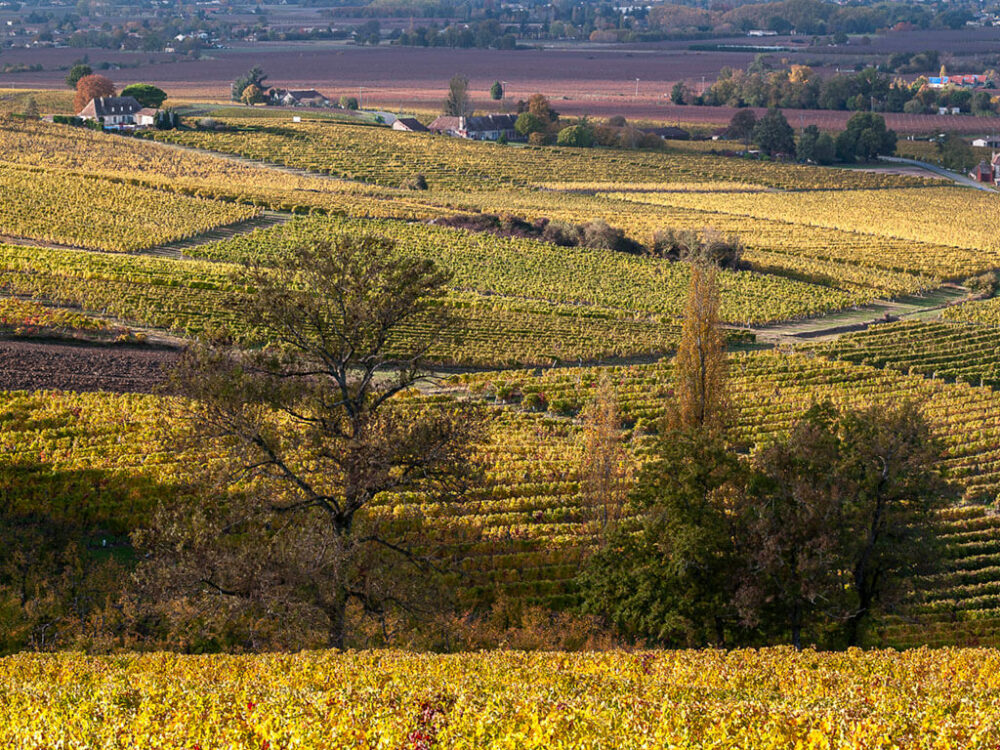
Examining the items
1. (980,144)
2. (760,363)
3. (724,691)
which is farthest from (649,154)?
(724,691)

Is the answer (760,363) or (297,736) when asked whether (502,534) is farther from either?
Answer: (760,363)

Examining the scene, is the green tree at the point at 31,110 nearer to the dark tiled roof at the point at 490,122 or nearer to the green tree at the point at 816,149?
the dark tiled roof at the point at 490,122

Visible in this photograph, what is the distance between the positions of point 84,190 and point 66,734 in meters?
84.3

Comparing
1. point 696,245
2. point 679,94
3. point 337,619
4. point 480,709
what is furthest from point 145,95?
point 480,709

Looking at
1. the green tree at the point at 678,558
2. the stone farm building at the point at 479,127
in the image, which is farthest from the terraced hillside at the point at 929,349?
the stone farm building at the point at 479,127

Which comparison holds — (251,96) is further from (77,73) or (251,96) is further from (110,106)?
(110,106)

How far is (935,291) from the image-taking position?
79.8 meters

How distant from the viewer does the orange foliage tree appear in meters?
141

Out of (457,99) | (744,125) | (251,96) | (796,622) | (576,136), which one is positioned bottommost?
(796,622)

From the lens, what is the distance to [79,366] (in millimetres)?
45812

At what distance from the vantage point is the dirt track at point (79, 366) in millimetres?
43562

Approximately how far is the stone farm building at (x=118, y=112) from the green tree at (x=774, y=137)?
78043 millimetres

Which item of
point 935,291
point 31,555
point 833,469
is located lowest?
point 935,291

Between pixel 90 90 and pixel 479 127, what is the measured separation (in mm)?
51027
